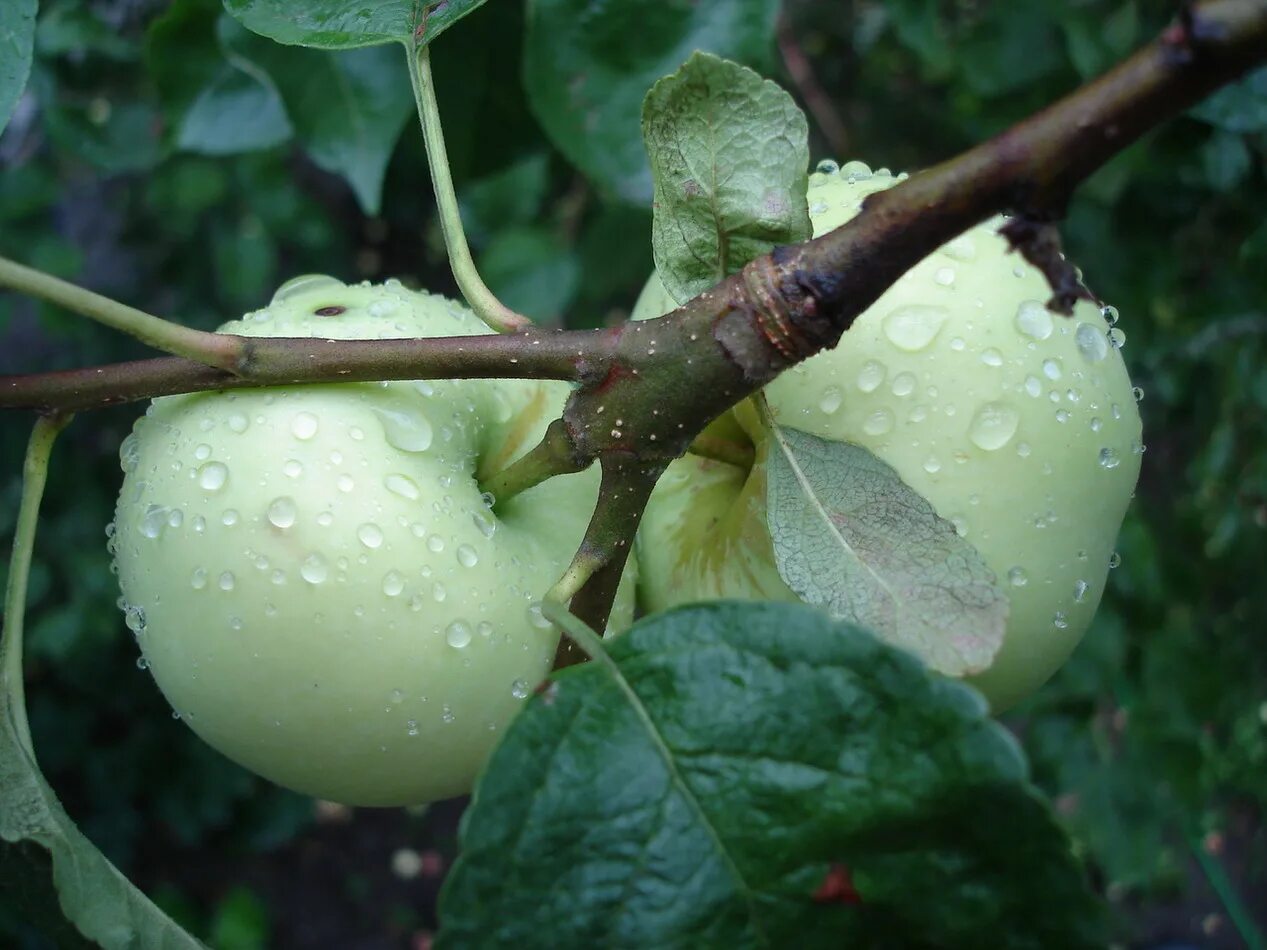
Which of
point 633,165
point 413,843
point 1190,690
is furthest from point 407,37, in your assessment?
point 413,843

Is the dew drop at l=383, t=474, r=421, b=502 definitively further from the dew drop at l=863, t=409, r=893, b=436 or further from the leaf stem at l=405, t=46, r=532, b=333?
the dew drop at l=863, t=409, r=893, b=436

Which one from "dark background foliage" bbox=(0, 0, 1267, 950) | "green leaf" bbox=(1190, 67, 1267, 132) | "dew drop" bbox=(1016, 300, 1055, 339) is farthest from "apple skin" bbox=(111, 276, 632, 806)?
"green leaf" bbox=(1190, 67, 1267, 132)

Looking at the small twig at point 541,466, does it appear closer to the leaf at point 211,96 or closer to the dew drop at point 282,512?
the dew drop at point 282,512

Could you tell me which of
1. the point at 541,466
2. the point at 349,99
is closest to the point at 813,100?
the point at 349,99

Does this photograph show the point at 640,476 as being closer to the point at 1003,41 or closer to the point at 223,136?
the point at 223,136

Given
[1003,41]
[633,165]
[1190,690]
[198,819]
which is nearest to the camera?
[633,165]

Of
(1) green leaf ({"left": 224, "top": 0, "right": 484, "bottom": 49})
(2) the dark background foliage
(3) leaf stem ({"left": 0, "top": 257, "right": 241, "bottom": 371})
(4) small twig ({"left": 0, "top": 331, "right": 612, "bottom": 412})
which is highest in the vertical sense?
(1) green leaf ({"left": 224, "top": 0, "right": 484, "bottom": 49})
